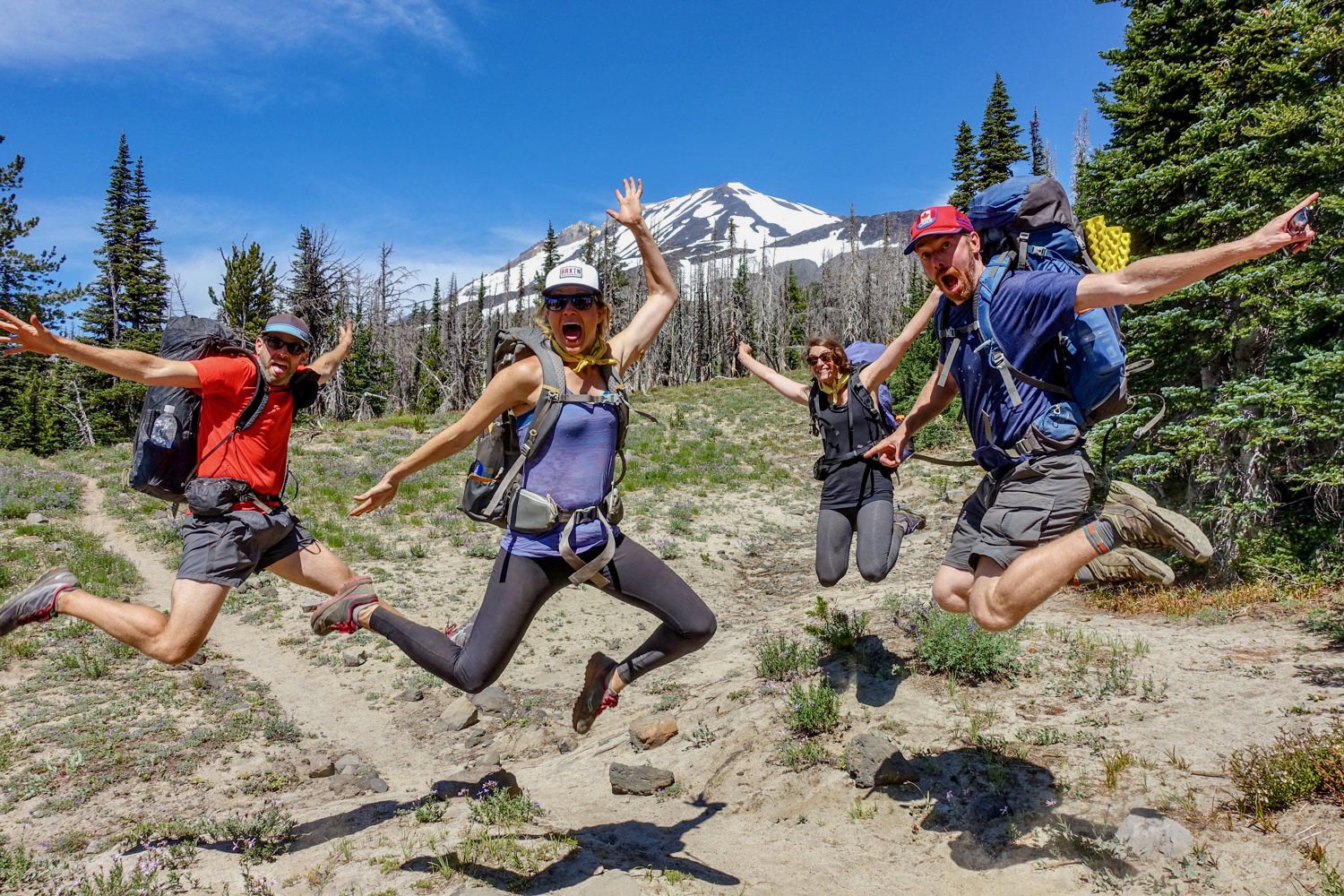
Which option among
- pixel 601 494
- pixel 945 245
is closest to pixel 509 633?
pixel 601 494

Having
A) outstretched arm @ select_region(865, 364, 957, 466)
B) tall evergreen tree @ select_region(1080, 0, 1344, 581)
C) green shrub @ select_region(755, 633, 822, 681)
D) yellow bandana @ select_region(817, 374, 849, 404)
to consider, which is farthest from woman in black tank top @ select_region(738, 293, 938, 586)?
tall evergreen tree @ select_region(1080, 0, 1344, 581)

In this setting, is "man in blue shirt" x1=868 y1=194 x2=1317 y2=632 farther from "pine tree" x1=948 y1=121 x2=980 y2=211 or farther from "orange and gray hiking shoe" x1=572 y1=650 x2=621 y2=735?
"pine tree" x1=948 y1=121 x2=980 y2=211

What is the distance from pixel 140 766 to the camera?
7.27 m

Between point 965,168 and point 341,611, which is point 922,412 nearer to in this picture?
point 341,611

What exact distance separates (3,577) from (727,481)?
15492 millimetres

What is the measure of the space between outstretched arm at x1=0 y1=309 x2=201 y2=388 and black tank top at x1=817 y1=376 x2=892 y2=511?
518 centimetres

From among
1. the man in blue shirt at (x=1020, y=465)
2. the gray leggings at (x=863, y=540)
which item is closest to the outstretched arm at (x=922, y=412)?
the man in blue shirt at (x=1020, y=465)

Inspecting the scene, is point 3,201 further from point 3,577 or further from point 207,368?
point 207,368

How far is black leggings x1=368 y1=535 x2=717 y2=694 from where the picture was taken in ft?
14.0

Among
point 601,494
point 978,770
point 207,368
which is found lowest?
point 978,770

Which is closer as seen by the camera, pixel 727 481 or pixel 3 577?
pixel 3 577

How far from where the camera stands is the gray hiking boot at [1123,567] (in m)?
4.25

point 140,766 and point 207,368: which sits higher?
point 207,368

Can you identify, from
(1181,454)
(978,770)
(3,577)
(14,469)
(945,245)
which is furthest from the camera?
(14,469)
